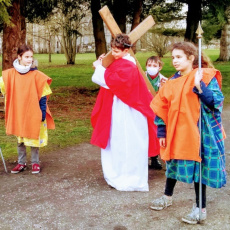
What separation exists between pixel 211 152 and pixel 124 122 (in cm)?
129

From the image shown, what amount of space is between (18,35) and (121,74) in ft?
17.3

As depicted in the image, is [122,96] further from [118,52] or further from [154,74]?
[154,74]

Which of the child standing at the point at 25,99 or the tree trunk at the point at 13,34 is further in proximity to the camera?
the tree trunk at the point at 13,34

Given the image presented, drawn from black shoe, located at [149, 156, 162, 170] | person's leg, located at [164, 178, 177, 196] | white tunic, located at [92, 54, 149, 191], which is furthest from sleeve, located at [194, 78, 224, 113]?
black shoe, located at [149, 156, 162, 170]

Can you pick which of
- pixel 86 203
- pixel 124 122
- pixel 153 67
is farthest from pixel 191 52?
pixel 86 203

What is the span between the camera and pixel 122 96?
4453 mm

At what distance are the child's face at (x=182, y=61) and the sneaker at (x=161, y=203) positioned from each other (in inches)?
51.6

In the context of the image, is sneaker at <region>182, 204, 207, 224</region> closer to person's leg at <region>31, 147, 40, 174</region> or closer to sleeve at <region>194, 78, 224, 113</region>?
sleeve at <region>194, 78, 224, 113</region>

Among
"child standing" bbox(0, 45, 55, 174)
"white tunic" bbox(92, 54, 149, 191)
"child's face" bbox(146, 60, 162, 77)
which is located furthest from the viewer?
"child's face" bbox(146, 60, 162, 77)

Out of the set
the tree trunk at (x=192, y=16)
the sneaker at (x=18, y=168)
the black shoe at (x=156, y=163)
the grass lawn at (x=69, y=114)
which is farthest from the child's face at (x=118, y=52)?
the tree trunk at (x=192, y=16)

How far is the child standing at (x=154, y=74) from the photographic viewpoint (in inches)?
207

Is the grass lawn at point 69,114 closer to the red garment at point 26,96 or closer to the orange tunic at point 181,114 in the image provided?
the orange tunic at point 181,114

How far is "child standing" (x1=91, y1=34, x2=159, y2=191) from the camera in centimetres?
442

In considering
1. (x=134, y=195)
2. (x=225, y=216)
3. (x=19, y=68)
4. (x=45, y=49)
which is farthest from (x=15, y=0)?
(x=45, y=49)
